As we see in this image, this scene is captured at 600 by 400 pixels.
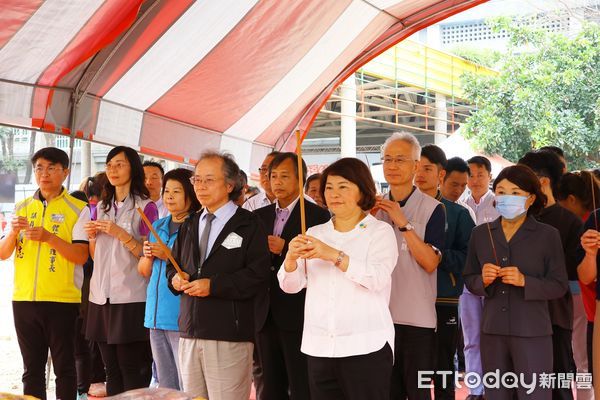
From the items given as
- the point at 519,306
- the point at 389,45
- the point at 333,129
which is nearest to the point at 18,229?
the point at 519,306

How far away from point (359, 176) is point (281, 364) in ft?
4.13

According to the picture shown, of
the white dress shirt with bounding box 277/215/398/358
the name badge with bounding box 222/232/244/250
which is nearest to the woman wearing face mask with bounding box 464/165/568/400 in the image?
the white dress shirt with bounding box 277/215/398/358

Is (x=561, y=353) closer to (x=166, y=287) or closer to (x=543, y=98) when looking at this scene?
(x=166, y=287)

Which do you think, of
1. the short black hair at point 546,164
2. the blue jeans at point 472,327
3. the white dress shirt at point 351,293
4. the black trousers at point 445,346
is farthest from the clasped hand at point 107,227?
the blue jeans at point 472,327

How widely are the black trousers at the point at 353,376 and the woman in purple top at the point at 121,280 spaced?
126 centimetres

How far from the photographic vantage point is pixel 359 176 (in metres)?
2.66

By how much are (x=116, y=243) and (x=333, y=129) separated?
17195mm

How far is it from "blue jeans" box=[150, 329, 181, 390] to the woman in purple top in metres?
0.12

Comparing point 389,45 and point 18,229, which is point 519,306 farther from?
point 389,45

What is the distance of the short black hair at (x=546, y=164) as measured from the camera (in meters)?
3.66

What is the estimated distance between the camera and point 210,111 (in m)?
5.72

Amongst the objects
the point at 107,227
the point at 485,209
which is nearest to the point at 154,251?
the point at 107,227

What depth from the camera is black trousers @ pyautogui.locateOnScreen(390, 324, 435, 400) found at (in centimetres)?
311

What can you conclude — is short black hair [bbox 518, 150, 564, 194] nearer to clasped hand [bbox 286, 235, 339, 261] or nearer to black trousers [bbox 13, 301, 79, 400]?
clasped hand [bbox 286, 235, 339, 261]
